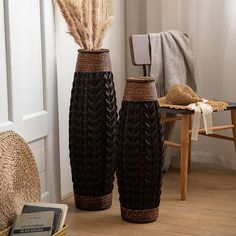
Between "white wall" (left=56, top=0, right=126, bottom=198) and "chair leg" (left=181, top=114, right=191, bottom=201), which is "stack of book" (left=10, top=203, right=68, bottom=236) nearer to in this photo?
"white wall" (left=56, top=0, right=126, bottom=198)

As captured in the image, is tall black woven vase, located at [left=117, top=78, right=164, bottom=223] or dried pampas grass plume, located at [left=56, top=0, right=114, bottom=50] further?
dried pampas grass plume, located at [left=56, top=0, right=114, bottom=50]

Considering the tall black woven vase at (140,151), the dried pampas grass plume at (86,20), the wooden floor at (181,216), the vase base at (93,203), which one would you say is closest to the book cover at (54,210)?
the wooden floor at (181,216)

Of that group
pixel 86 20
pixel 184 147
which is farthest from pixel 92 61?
pixel 184 147

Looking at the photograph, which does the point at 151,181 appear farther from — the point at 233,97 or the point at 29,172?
the point at 233,97

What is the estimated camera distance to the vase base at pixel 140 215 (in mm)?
2887

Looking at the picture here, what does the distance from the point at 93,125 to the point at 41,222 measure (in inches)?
28.4

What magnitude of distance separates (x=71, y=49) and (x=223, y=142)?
118 cm

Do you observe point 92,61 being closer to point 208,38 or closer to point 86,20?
point 86,20

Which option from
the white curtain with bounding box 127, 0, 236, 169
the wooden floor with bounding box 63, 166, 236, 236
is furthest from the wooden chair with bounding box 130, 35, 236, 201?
the white curtain with bounding box 127, 0, 236, 169

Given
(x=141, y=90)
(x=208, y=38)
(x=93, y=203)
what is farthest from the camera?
(x=208, y=38)

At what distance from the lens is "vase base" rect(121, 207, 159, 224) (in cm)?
289

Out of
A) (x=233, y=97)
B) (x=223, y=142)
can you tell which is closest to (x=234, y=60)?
(x=233, y=97)

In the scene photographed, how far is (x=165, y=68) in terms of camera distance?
3592mm

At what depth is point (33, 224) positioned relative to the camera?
2.37 metres
